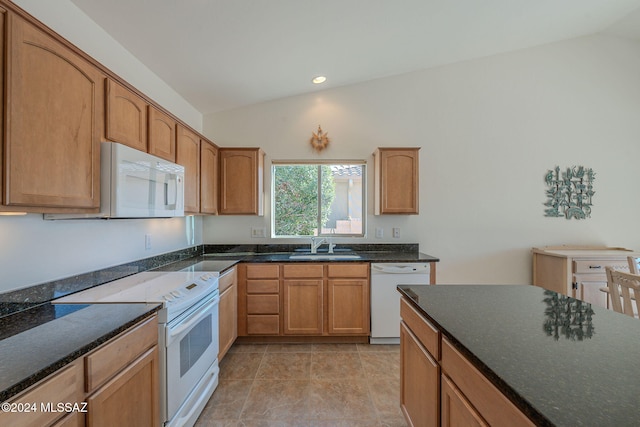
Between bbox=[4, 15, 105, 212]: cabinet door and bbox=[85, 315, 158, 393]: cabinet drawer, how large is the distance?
0.64 meters

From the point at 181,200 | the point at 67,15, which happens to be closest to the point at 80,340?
the point at 181,200

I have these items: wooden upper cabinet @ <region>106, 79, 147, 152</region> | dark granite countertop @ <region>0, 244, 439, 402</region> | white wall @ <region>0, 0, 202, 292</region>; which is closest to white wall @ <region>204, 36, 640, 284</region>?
white wall @ <region>0, 0, 202, 292</region>

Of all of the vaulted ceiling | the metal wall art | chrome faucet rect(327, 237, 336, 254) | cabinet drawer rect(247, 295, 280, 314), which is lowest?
cabinet drawer rect(247, 295, 280, 314)

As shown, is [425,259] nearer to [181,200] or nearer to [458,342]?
Answer: [458,342]

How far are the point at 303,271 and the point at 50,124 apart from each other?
2146 mm

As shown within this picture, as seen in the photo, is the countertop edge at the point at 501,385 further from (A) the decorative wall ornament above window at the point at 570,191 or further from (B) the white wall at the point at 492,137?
(A) the decorative wall ornament above window at the point at 570,191

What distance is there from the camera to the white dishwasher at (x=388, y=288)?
2.77 m

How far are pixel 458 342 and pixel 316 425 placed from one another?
51.6 inches

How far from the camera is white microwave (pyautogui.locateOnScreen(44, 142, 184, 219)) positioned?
1.39 m

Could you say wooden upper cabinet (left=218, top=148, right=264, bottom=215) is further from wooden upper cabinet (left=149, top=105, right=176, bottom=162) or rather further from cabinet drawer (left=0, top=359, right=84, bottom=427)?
cabinet drawer (left=0, top=359, right=84, bottom=427)

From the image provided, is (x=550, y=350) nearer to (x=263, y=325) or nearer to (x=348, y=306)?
(x=348, y=306)

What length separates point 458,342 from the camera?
941 millimetres

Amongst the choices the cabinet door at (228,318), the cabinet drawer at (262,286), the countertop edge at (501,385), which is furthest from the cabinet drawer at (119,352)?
the cabinet drawer at (262,286)

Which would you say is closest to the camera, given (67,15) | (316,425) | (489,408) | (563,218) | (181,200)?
(489,408)
